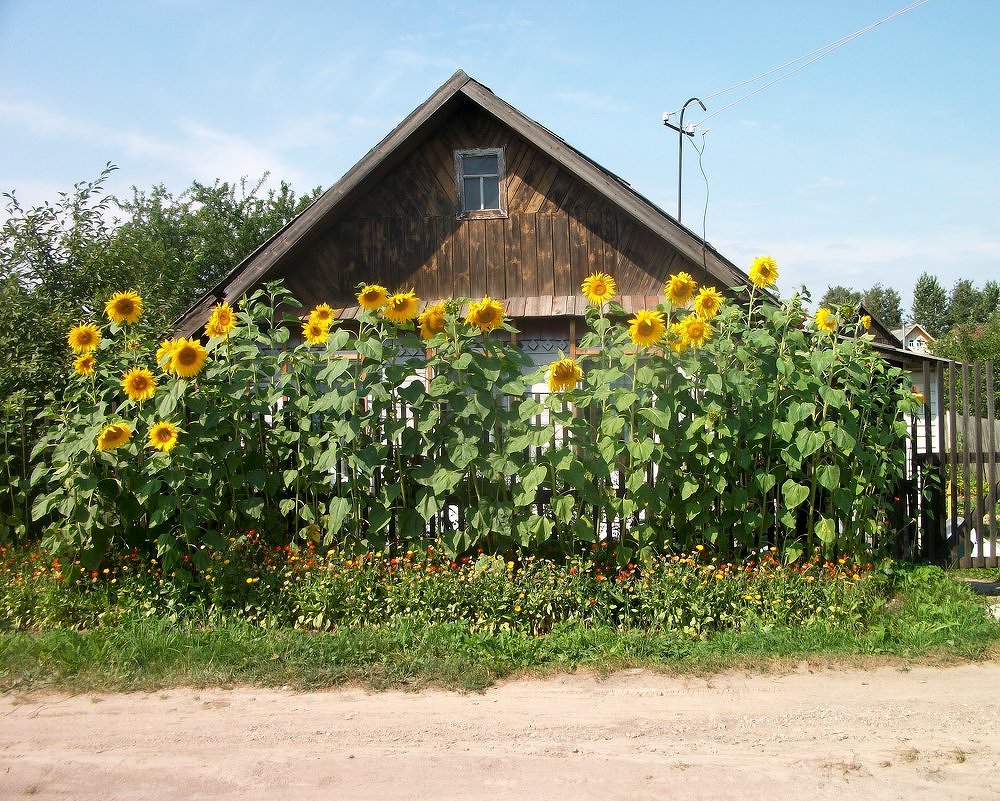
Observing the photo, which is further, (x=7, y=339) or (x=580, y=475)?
(x=7, y=339)

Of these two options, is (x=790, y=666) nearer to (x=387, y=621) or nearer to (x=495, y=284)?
(x=387, y=621)

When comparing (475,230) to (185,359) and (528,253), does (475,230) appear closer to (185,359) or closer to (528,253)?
(528,253)

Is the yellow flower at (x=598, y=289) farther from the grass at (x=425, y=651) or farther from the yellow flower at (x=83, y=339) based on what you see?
the yellow flower at (x=83, y=339)

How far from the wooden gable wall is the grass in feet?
17.5

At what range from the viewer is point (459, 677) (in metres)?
5.01

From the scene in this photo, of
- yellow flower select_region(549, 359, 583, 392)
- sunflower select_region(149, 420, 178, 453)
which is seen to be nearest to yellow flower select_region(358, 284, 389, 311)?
yellow flower select_region(549, 359, 583, 392)

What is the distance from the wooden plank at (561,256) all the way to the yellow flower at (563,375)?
4.74 m

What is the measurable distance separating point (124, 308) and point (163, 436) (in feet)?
3.94

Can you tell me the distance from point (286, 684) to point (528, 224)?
6982 millimetres

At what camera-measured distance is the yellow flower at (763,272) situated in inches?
251

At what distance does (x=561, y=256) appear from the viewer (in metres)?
10.6

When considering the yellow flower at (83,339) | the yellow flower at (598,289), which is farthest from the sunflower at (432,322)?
the yellow flower at (83,339)

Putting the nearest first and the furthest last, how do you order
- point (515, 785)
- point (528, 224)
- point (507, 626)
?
point (515, 785) → point (507, 626) → point (528, 224)

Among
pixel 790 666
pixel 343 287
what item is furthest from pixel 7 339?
pixel 790 666
